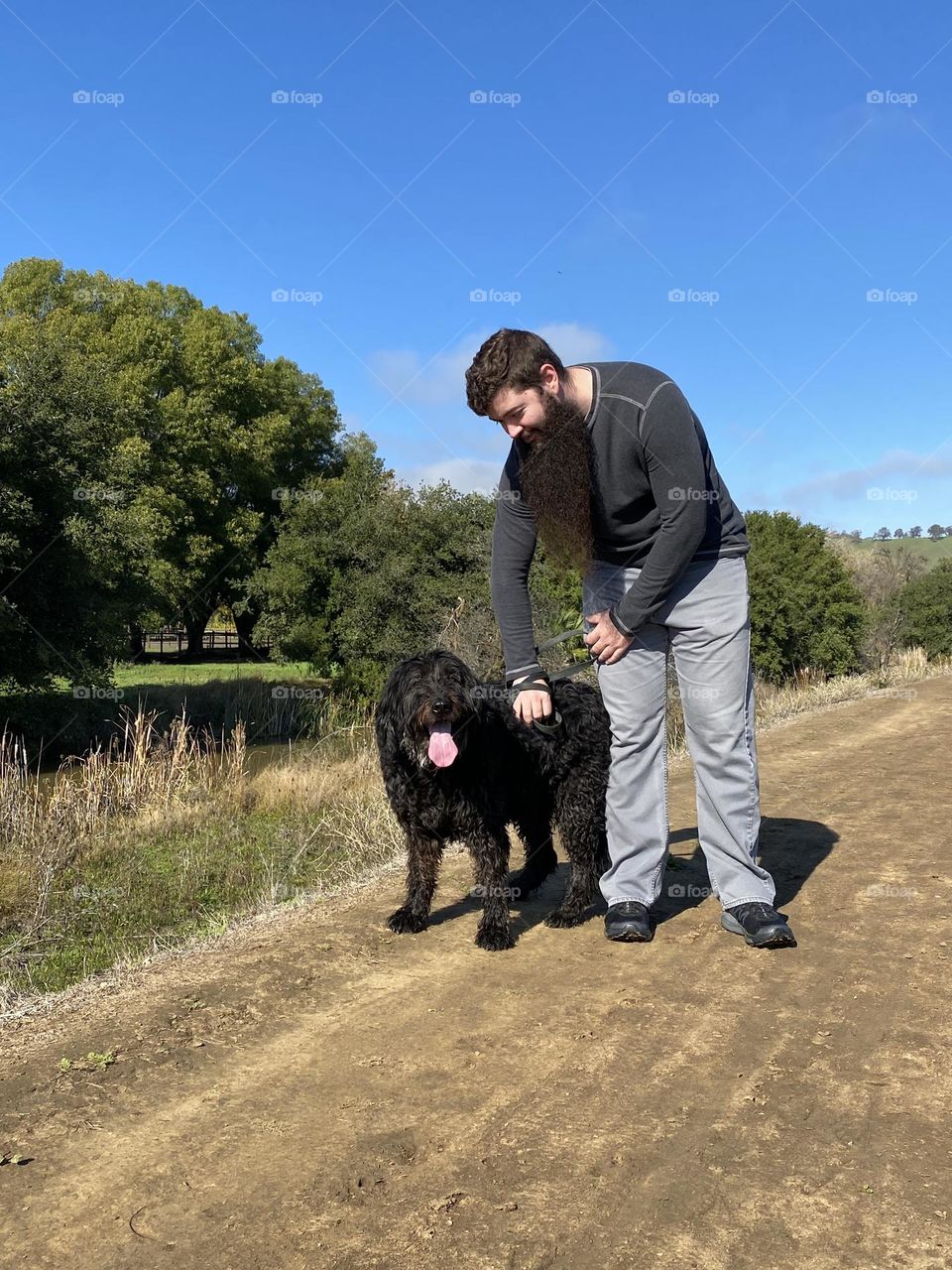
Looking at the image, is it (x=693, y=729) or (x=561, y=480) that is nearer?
(x=561, y=480)

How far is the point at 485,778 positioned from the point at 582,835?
634mm

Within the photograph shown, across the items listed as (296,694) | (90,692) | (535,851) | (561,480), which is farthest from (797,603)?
(561,480)

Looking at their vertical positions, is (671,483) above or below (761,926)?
above

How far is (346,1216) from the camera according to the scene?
2.45m

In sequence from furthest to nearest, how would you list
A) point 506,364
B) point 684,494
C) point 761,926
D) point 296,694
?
1. point 296,694
2. point 761,926
3. point 684,494
4. point 506,364

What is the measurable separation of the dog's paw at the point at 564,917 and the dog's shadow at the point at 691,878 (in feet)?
0.14

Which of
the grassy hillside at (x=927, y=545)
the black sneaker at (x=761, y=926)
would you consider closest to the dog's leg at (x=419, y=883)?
the black sneaker at (x=761, y=926)

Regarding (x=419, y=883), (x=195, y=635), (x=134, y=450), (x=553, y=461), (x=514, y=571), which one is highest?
(x=134, y=450)

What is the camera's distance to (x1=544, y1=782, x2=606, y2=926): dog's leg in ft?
16.1

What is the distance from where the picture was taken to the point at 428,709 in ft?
14.4

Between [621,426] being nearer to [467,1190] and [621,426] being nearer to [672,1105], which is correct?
[672,1105]

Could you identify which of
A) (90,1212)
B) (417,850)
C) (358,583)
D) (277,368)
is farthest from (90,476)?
(277,368)

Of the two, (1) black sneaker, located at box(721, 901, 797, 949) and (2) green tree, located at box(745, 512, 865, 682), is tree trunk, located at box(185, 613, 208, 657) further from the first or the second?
(1) black sneaker, located at box(721, 901, 797, 949)

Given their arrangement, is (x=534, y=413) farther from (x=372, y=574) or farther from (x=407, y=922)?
(x=372, y=574)
